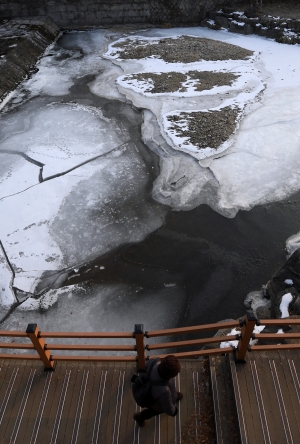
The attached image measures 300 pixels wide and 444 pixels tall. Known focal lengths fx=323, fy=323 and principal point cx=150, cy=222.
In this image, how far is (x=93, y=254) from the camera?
6.62m

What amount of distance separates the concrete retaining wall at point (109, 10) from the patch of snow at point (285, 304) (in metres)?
18.3

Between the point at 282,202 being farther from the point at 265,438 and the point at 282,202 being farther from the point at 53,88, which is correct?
the point at 53,88

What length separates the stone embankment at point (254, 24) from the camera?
51.3ft

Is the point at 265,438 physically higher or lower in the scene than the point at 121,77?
lower

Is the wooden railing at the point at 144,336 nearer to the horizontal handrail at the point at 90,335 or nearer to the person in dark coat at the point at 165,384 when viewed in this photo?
the horizontal handrail at the point at 90,335

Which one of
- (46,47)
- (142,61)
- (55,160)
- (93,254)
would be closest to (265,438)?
(93,254)

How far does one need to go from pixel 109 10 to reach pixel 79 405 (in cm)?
2043

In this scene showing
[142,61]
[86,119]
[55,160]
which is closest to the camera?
[55,160]

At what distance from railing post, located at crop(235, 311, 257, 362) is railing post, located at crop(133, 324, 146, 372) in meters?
1.02

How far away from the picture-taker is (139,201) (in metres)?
7.80

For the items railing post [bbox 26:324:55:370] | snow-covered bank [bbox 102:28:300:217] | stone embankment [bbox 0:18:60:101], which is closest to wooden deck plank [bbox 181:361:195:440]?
railing post [bbox 26:324:55:370]

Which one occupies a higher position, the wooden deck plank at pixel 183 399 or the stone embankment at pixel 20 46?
the stone embankment at pixel 20 46

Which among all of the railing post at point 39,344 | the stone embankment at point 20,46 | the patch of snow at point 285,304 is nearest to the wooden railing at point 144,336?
the railing post at point 39,344

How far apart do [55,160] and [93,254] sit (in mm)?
3607
